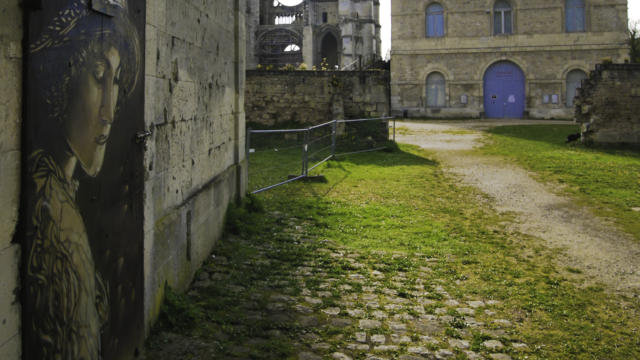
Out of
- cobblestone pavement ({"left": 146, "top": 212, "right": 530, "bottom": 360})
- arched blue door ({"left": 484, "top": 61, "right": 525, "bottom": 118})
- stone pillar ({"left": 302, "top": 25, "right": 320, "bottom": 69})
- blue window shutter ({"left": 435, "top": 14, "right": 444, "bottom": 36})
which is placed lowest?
cobblestone pavement ({"left": 146, "top": 212, "right": 530, "bottom": 360})

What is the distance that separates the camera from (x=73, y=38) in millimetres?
2373

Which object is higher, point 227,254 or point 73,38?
point 73,38

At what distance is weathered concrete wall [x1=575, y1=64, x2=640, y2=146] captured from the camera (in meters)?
17.7

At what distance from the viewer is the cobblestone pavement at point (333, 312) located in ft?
12.3

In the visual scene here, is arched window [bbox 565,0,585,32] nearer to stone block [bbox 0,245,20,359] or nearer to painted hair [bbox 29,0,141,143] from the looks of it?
painted hair [bbox 29,0,141,143]

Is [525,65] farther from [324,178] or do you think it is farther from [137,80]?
[137,80]

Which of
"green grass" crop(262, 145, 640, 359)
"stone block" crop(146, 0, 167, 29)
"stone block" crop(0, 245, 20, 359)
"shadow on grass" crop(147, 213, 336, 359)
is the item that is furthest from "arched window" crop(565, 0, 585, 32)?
"stone block" crop(0, 245, 20, 359)

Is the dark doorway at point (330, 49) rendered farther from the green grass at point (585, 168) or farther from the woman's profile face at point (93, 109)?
the woman's profile face at point (93, 109)

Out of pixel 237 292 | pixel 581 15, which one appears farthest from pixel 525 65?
pixel 237 292

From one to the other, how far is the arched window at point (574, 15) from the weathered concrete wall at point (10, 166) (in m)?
35.2

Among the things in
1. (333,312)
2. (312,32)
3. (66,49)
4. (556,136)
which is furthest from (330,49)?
(66,49)

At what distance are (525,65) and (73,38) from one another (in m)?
33.9

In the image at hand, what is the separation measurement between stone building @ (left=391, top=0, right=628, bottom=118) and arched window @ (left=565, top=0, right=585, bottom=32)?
5 centimetres

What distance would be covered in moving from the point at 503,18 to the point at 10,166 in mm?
34908
